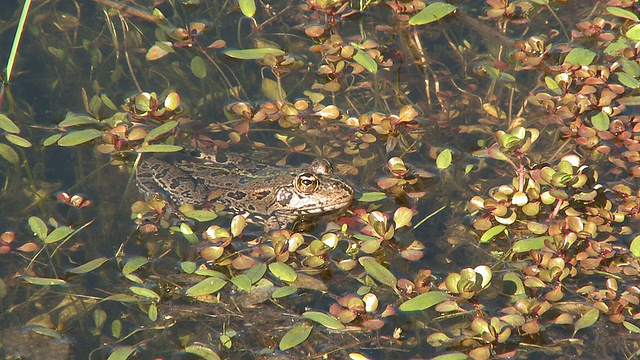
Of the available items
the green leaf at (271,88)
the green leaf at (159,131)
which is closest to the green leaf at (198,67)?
the green leaf at (271,88)

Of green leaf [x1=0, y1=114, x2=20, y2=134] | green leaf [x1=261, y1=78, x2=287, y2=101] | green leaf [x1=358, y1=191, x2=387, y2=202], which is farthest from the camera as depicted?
green leaf [x1=261, y1=78, x2=287, y2=101]

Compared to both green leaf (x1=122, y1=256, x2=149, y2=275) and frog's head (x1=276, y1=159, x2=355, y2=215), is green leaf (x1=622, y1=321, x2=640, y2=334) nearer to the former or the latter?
frog's head (x1=276, y1=159, x2=355, y2=215)

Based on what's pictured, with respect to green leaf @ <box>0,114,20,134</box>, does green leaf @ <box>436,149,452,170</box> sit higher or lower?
lower

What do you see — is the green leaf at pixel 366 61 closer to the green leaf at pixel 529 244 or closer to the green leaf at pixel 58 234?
the green leaf at pixel 529 244

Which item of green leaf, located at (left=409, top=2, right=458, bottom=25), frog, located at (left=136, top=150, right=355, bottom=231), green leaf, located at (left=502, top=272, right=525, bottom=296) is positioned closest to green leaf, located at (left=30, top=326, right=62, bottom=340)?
frog, located at (left=136, top=150, right=355, bottom=231)

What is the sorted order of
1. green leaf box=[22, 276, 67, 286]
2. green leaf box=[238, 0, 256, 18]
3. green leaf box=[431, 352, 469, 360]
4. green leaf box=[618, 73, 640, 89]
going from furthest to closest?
green leaf box=[238, 0, 256, 18], green leaf box=[618, 73, 640, 89], green leaf box=[22, 276, 67, 286], green leaf box=[431, 352, 469, 360]

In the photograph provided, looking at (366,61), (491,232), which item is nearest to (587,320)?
(491,232)

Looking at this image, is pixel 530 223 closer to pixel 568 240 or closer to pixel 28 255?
pixel 568 240
